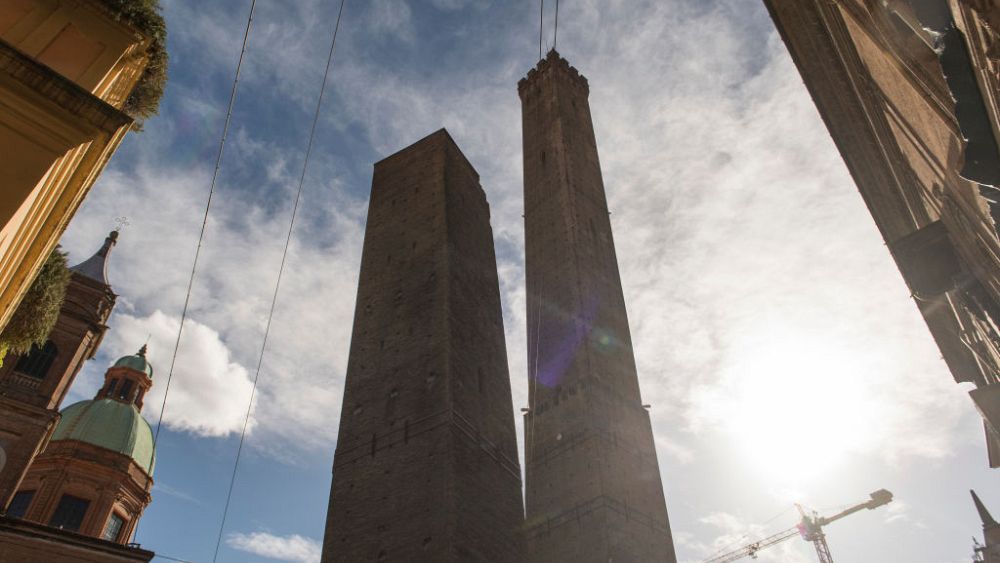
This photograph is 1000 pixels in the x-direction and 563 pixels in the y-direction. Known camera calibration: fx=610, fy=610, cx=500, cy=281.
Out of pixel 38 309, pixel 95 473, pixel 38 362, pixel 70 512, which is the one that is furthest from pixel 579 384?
pixel 70 512

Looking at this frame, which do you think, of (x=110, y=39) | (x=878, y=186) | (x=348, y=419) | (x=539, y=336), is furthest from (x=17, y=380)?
(x=878, y=186)

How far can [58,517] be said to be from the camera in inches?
724

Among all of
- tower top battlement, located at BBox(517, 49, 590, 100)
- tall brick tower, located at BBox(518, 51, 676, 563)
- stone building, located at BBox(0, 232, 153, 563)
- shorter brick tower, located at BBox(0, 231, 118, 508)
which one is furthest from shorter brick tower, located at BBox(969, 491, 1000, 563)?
shorter brick tower, located at BBox(0, 231, 118, 508)

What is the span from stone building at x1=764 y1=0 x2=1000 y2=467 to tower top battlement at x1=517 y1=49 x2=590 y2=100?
821 inches

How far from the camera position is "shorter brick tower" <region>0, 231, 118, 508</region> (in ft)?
47.2

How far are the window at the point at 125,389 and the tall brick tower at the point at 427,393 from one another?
14.1 m

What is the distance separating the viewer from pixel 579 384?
53.2 feet

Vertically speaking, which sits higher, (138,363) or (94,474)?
(138,363)

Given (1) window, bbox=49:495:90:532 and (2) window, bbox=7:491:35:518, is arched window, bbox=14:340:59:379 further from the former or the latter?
(1) window, bbox=49:495:90:532

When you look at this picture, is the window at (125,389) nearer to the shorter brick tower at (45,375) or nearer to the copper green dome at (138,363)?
the copper green dome at (138,363)

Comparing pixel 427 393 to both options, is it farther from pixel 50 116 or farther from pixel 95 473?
pixel 95 473

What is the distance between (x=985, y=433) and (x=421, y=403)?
8.71 meters

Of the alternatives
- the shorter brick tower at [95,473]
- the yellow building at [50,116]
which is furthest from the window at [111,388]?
the yellow building at [50,116]

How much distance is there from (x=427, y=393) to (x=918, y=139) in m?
8.49
